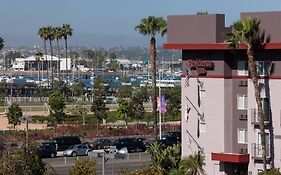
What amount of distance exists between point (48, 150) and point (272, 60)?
29.3m

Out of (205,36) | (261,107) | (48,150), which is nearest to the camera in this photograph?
(261,107)

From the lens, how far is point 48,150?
7081cm

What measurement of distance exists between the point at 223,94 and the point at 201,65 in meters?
2.04

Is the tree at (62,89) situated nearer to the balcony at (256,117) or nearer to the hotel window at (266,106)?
the balcony at (256,117)

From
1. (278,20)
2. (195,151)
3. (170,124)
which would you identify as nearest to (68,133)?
(170,124)

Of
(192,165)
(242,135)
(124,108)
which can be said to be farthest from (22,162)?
(124,108)

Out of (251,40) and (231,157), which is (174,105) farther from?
(251,40)

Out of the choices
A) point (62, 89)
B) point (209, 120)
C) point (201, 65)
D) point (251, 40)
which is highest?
point (251, 40)

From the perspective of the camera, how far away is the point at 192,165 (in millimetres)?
45344

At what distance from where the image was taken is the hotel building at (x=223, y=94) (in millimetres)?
46062

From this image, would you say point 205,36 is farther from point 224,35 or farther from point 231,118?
point 231,118

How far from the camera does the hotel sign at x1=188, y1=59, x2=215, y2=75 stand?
159 ft

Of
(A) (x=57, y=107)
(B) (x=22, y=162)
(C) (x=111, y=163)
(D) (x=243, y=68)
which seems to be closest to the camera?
(B) (x=22, y=162)

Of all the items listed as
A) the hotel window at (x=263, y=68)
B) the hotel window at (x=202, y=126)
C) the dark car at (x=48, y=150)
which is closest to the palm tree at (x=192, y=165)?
the hotel window at (x=202, y=126)
